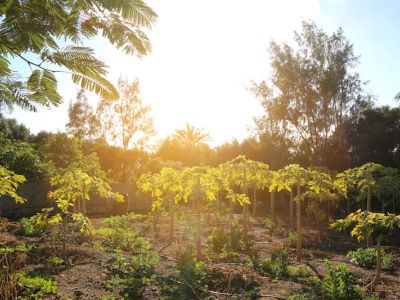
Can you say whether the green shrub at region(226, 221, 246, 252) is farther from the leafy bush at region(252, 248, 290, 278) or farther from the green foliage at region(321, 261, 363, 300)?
the green foliage at region(321, 261, 363, 300)

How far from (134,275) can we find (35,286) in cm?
168

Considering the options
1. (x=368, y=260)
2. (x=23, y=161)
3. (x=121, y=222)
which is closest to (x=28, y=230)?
(x=121, y=222)

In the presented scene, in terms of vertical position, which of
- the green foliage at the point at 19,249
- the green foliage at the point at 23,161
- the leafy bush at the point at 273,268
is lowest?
the leafy bush at the point at 273,268

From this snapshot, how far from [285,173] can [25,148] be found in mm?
13462

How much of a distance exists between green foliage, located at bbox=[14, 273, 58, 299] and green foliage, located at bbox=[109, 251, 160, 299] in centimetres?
101

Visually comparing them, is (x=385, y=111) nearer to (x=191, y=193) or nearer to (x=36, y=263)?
(x=191, y=193)

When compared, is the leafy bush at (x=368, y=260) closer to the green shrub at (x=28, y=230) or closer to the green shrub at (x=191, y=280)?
the green shrub at (x=191, y=280)

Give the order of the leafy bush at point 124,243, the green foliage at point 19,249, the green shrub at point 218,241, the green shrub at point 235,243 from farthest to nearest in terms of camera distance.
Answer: the green shrub at point 235,243 → the green shrub at point 218,241 → the leafy bush at point 124,243 → the green foliage at point 19,249

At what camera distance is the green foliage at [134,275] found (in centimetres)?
600

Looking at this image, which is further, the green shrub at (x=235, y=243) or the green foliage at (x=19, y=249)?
the green shrub at (x=235, y=243)

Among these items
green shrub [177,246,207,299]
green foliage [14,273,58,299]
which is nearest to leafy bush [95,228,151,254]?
green shrub [177,246,207,299]

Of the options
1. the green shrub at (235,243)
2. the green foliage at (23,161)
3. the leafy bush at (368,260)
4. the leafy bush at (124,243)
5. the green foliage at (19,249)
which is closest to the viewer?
the green foliage at (19,249)

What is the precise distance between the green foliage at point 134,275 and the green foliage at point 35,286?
3.30 feet

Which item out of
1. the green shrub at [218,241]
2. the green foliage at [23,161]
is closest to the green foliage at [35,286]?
the green shrub at [218,241]
